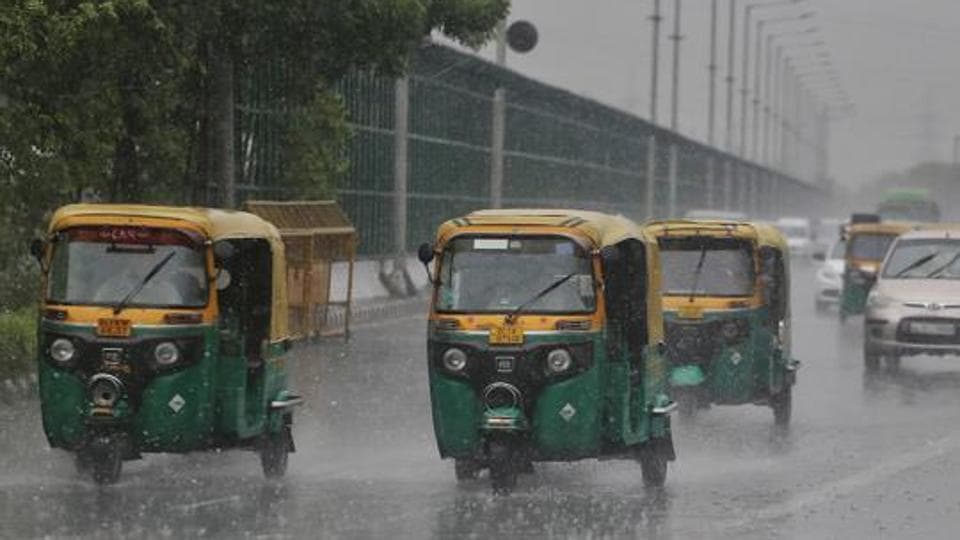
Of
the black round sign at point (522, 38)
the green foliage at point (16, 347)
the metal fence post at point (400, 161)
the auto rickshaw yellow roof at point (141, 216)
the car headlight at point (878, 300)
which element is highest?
the black round sign at point (522, 38)

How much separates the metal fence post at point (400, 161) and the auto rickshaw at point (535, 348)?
30240 mm

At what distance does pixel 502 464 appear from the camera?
14.4m

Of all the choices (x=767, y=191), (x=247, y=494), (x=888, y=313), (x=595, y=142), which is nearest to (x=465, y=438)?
(x=247, y=494)

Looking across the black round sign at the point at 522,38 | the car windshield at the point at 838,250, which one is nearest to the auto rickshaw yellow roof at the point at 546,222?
the car windshield at the point at 838,250

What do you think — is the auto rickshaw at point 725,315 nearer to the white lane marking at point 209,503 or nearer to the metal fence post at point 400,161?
the white lane marking at point 209,503

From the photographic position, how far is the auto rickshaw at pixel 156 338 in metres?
14.8

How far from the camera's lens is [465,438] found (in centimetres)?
1463

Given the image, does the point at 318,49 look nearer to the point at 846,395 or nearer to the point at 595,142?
the point at 846,395

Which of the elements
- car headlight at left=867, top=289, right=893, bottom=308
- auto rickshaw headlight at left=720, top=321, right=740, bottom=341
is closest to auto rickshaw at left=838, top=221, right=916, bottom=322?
car headlight at left=867, top=289, right=893, bottom=308

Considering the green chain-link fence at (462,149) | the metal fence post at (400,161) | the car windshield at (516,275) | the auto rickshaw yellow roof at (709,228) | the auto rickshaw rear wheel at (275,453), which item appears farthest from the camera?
the metal fence post at (400,161)

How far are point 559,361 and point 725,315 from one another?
5.60 m

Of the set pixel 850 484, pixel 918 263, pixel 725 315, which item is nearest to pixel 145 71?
pixel 725 315

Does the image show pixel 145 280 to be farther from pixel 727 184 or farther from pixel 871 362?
pixel 727 184

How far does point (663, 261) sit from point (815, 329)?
58.7ft
